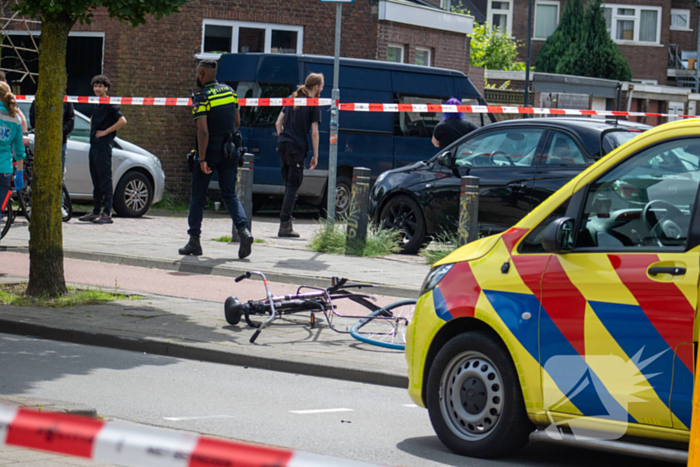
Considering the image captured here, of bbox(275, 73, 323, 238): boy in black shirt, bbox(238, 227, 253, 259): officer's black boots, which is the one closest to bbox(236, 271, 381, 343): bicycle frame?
bbox(238, 227, 253, 259): officer's black boots

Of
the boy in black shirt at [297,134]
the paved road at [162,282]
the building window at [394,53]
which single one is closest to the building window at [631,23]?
the building window at [394,53]

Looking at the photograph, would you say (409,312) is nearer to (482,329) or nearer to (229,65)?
(482,329)

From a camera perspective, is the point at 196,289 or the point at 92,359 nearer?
the point at 92,359

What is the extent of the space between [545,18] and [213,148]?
128 ft

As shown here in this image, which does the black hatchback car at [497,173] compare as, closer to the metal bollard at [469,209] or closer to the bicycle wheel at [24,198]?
the metal bollard at [469,209]

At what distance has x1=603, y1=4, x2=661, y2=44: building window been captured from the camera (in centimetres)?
4784

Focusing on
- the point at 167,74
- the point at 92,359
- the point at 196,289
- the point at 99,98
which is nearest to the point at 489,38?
the point at 167,74

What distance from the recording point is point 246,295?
9562 mm

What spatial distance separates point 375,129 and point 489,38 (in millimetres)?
24662

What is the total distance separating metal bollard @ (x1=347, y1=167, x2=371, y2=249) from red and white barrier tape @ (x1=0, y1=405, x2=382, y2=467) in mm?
9983

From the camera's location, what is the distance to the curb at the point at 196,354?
21.8 ft

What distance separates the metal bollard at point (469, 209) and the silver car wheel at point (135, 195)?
701 centimetres

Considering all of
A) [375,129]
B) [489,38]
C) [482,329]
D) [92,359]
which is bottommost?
[92,359]

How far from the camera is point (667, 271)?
425cm
